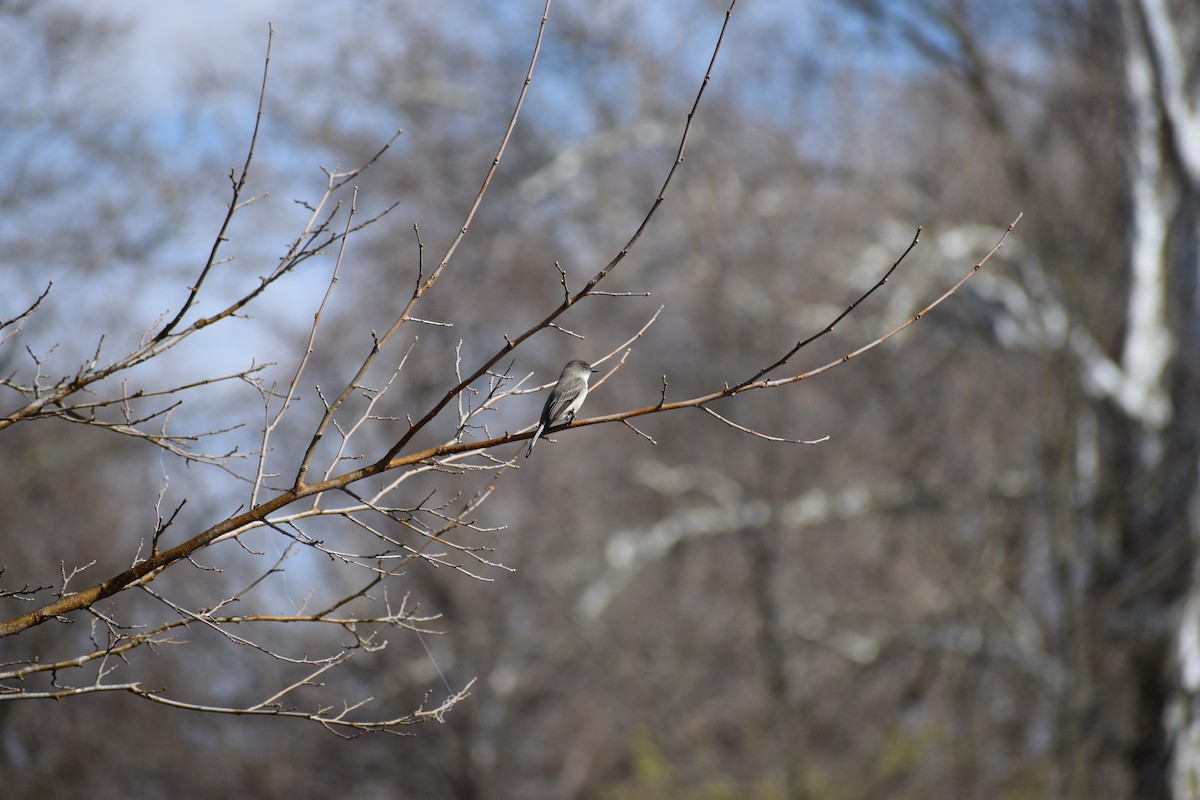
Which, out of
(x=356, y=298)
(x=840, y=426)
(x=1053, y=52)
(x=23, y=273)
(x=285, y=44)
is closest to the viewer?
(x=1053, y=52)

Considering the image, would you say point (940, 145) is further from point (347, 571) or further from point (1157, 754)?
point (347, 571)

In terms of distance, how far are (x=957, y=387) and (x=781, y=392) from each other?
23.0 ft

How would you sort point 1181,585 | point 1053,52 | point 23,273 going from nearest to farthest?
point 1181,585, point 1053,52, point 23,273

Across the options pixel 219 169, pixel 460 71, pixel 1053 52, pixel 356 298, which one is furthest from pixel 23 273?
pixel 1053 52

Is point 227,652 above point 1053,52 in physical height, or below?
below

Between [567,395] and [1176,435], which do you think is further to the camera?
[1176,435]

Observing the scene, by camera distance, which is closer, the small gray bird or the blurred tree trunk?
the small gray bird

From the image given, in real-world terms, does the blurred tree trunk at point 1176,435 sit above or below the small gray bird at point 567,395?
below

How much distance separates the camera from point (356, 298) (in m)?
12.8

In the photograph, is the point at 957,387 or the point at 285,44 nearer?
the point at 285,44

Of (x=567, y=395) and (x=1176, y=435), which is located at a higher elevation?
(x=567, y=395)

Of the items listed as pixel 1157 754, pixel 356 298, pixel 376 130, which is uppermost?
pixel 376 130

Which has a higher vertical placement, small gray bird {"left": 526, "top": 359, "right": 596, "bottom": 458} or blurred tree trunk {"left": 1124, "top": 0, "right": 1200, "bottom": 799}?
small gray bird {"left": 526, "top": 359, "right": 596, "bottom": 458}

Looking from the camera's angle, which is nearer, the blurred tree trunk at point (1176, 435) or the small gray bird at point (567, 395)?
the small gray bird at point (567, 395)
